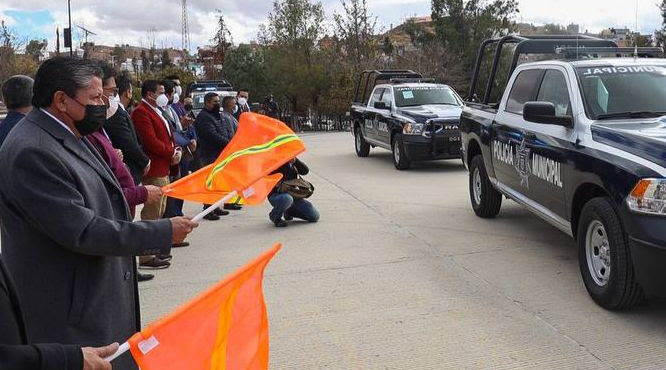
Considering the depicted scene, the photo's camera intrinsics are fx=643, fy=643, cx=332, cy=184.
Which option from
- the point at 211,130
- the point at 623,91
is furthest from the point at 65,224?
the point at 211,130

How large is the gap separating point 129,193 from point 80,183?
3.72 ft

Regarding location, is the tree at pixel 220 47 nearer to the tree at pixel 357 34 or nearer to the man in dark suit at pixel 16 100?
the tree at pixel 357 34

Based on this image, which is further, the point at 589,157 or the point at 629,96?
the point at 629,96

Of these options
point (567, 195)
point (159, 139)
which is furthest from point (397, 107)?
point (567, 195)

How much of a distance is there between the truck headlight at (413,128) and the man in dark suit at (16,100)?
844 centimetres

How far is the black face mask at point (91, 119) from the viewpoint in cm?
249

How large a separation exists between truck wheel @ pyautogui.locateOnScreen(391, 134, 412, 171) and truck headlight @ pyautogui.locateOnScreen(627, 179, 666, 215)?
8440mm

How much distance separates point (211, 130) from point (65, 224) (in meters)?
6.57

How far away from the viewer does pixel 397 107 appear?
13438 mm

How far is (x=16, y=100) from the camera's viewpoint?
489cm

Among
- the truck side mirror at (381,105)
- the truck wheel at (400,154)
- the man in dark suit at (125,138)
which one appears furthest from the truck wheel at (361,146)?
the man in dark suit at (125,138)

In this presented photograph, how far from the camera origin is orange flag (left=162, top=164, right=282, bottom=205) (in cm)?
330

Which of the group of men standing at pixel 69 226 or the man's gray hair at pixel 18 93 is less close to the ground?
the man's gray hair at pixel 18 93

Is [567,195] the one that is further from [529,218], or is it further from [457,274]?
[529,218]
